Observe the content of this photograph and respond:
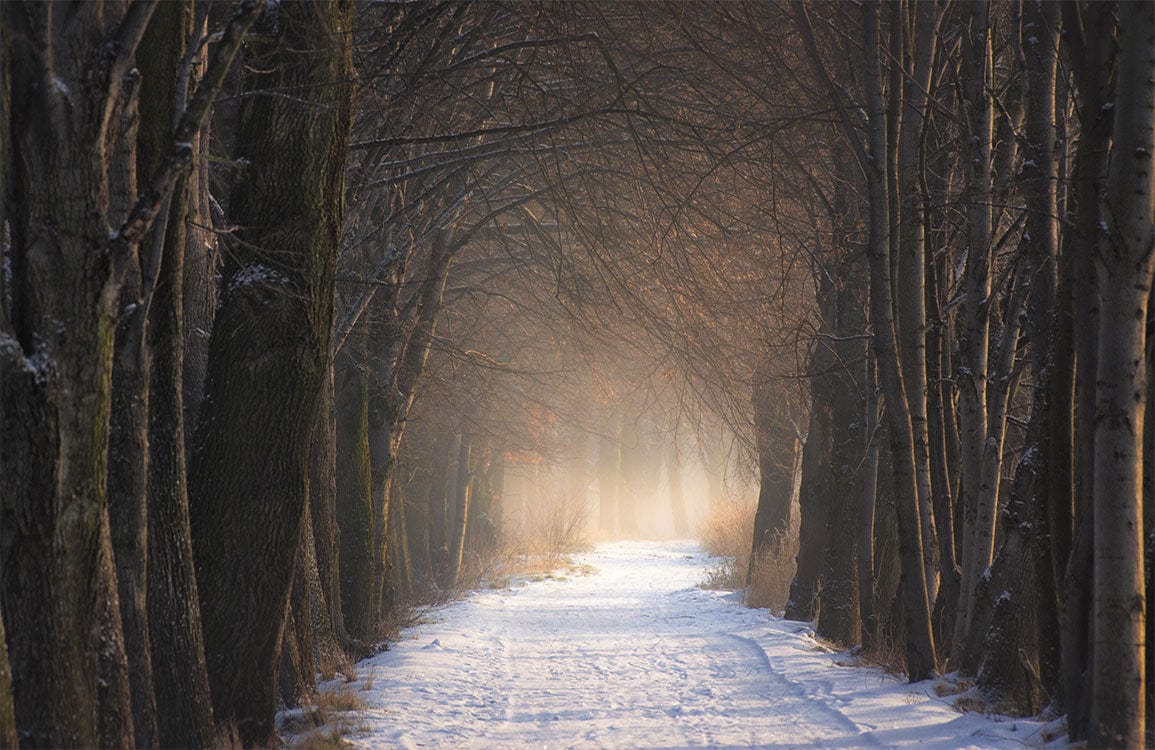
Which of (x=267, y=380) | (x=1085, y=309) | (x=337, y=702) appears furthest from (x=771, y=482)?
(x=267, y=380)

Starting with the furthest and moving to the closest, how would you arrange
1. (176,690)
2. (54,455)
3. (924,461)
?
(924,461), (176,690), (54,455)

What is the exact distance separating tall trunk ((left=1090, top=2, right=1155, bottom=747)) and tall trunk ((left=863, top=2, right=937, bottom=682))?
295 cm

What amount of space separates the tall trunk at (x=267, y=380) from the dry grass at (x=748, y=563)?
9531 mm

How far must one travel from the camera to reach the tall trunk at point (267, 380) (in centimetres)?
592

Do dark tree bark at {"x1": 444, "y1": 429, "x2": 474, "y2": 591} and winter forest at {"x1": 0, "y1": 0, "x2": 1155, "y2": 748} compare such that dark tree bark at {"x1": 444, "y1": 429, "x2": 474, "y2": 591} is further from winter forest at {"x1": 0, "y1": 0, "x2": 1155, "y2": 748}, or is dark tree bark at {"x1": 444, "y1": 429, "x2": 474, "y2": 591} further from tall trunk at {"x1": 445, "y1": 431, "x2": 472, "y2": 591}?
winter forest at {"x1": 0, "y1": 0, "x2": 1155, "y2": 748}

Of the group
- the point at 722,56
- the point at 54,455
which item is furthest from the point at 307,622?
the point at 722,56

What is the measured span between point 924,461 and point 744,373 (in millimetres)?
7616

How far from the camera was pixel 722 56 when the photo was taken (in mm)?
8562

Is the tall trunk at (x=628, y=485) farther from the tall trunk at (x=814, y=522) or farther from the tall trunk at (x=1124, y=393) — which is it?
the tall trunk at (x=1124, y=393)

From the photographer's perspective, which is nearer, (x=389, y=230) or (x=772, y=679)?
(x=772, y=679)

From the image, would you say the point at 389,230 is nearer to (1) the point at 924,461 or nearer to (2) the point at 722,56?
(2) the point at 722,56

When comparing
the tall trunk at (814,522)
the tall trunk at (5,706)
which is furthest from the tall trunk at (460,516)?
the tall trunk at (5,706)

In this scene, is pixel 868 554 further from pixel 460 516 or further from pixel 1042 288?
pixel 460 516

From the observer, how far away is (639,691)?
830 centimetres
